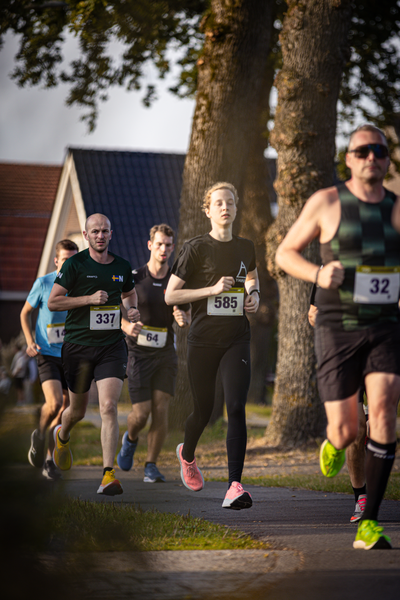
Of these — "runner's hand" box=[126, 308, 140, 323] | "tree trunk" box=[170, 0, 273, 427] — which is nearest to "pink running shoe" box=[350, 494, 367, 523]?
"runner's hand" box=[126, 308, 140, 323]

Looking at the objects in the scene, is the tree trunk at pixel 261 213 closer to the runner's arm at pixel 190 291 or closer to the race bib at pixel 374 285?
the runner's arm at pixel 190 291

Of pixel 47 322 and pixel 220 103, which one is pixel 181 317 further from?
pixel 220 103

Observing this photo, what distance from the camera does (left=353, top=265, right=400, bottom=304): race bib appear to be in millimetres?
4168

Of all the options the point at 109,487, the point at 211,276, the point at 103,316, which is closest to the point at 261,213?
the point at 103,316

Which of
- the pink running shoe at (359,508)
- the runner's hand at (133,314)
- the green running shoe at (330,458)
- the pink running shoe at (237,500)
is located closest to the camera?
the green running shoe at (330,458)

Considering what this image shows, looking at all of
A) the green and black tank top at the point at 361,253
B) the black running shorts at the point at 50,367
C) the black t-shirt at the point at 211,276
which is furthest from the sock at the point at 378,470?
the black running shorts at the point at 50,367

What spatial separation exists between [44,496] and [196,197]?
32.9 ft

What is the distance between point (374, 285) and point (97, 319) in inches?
119

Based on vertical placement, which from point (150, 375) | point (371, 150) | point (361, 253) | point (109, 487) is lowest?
point (109, 487)

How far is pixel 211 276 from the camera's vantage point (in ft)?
19.2

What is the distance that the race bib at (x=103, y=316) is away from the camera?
6.55m

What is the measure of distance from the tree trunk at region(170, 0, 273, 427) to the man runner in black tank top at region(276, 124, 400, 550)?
762 cm

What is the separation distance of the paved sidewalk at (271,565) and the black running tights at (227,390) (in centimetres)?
46

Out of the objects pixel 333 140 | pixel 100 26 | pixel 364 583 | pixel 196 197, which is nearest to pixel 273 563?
pixel 364 583
